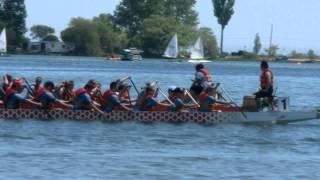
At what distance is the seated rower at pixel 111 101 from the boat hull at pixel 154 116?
0.17m

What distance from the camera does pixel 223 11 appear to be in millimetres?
164250

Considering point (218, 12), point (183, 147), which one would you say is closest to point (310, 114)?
point (183, 147)

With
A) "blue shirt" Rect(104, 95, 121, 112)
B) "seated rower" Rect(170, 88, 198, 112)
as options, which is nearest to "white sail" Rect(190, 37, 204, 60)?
"seated rower" Rect(170, 88, 198, 112)

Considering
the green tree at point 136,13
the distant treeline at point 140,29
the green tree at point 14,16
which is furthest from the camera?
the green tree at point 136,13

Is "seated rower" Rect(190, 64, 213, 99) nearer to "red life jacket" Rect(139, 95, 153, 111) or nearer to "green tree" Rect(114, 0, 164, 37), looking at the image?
"red life jacket" Rect(139, 95, 153, 111)

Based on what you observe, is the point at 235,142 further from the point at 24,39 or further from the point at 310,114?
the point at 24,39

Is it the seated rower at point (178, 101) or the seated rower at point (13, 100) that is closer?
the seated rower at point (13, 100)

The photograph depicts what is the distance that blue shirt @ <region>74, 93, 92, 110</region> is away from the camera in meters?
34.4

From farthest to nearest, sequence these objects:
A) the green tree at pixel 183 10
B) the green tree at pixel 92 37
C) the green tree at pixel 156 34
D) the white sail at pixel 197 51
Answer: the green tree at pixel 183 10, the green tree at pixel 92 37, the green tree at pixel 156 34, the white sail at pixel 197 51

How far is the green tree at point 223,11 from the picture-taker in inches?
6467

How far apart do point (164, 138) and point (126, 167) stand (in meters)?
6.38

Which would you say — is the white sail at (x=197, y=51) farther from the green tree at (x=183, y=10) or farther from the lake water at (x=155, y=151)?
the lake water at (x=155, y=151)

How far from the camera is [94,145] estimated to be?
30297 millimetres

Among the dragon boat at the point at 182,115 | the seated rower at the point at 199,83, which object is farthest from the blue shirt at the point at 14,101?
the seated rower at the point at 199,83
